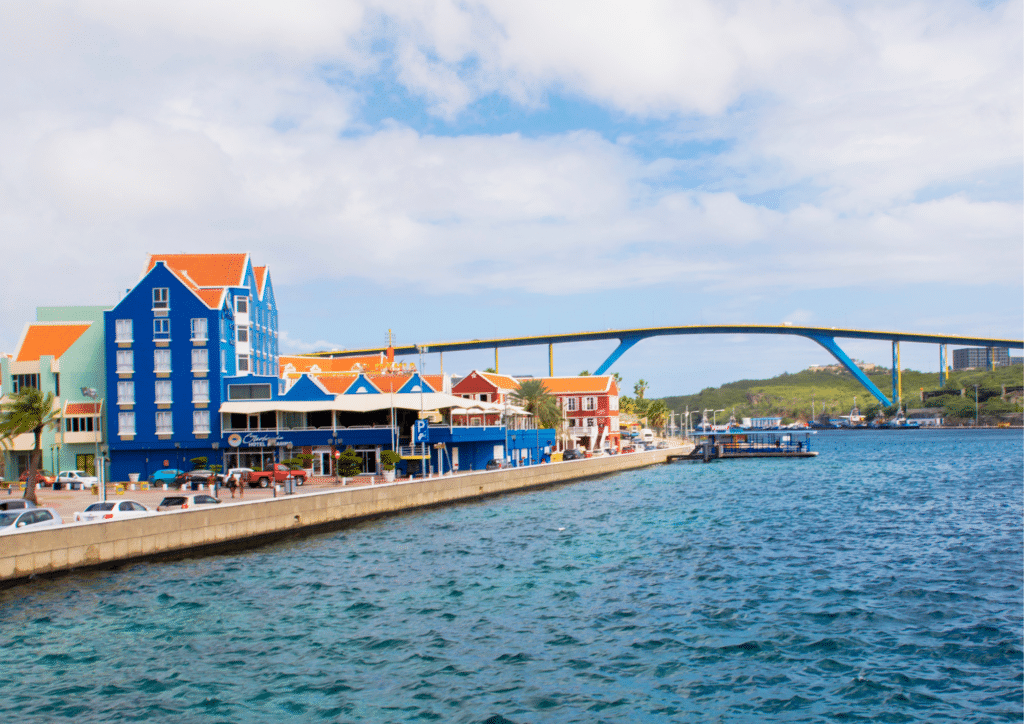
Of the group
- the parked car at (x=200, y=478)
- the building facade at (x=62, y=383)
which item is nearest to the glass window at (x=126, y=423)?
the building facade at (x=62, y=383)

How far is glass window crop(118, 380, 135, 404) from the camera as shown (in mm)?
65875

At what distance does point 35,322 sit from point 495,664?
69.5 metres

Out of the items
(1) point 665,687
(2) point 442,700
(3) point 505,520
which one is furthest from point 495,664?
(3) point 505,520

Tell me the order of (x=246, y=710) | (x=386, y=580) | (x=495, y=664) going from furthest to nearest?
(x=386, y=580)
(x=495, y=664)
(x=246, y=710)

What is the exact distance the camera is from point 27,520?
103 feet

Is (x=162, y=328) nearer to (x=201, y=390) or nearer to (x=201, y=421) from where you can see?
(x=201, y=390)

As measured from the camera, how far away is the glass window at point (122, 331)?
66.1 meters

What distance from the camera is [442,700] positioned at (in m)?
17.5

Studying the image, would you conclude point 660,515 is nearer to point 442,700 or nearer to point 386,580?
point 386,580

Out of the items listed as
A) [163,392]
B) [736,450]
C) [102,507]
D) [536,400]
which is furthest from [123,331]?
[736,450]

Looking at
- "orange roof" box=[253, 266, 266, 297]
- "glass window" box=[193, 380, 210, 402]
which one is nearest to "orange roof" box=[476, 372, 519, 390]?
Result: "orange roof" box=[253, 266, 266, 297]

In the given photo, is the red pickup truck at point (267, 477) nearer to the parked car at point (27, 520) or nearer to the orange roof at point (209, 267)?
the orange roof at point (209, 267)

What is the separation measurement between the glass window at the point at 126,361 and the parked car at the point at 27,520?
3572 centimetres

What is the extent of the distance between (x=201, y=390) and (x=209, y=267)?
12.0 meters
